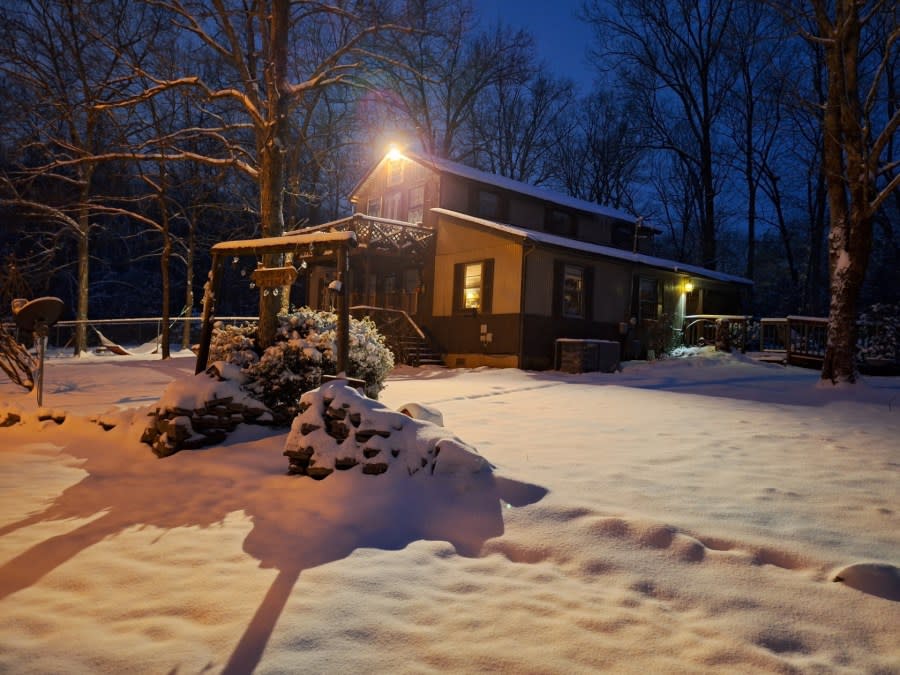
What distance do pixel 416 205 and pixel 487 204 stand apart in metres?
2.63

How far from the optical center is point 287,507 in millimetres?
4395

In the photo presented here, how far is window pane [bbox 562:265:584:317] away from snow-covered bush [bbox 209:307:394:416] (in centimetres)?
1053

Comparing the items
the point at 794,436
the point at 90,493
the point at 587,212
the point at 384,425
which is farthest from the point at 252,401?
the point at 587,212

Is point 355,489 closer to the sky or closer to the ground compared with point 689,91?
closer to the ground

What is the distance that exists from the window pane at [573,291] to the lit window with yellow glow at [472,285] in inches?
108

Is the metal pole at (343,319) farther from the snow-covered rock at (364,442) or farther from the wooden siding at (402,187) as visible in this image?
the wooden siding at (402,187)

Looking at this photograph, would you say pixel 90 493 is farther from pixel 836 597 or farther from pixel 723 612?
pixel 836 597

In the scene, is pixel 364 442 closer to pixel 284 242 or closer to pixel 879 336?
pixel 284 242

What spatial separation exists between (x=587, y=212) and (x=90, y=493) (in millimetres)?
20793

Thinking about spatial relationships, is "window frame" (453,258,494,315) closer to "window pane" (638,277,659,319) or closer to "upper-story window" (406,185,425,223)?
"upper-story window" (406,185,425,223)

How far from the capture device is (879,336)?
1471cm

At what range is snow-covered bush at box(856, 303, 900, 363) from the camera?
563 inches

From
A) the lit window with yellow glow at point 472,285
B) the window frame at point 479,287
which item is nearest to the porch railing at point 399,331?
the window frame at point 479,287

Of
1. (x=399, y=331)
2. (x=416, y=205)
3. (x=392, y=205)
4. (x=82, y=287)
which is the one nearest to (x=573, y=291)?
(x=399, y=331)
